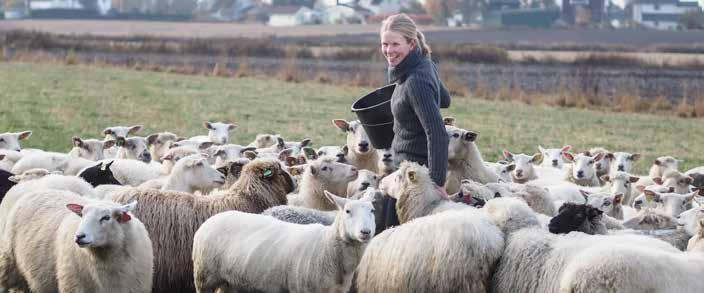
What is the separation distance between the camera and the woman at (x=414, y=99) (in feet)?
23.2

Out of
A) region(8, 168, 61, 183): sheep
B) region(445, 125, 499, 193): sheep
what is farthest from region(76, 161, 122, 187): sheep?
region(445, 125, 499, 193): sheep

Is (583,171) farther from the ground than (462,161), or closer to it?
closer to it

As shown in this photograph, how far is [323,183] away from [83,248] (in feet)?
8.96

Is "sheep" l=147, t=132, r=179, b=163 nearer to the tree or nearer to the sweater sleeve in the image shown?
the sweater sleeve

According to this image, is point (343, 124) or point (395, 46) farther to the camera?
point (343, 124)

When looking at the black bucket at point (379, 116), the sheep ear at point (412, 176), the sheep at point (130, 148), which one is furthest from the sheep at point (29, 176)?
the sheep ear at point (412, 176)

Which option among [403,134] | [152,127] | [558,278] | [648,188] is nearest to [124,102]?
[152,127]

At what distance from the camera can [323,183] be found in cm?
961

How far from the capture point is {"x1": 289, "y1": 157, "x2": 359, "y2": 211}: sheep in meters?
9.58

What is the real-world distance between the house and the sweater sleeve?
120 meters

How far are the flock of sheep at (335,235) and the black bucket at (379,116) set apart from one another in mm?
438

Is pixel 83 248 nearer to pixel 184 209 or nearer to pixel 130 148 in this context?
pixel 184 209

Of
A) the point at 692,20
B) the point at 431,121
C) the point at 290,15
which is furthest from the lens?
the point at 290,15

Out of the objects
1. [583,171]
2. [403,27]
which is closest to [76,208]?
[403,27]
